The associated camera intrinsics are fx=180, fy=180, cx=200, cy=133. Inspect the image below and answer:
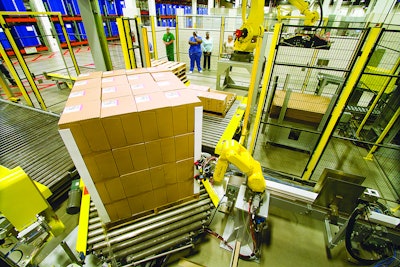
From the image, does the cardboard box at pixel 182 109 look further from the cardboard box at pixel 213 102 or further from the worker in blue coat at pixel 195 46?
the worker in blue coat at pixel 195 46

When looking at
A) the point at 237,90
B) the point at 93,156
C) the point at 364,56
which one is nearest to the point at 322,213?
the point at 364,56

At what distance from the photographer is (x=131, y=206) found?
2.31 m

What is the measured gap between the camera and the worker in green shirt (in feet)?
27.0

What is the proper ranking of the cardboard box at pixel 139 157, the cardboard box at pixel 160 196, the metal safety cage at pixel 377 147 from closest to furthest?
the cardboard box at pixel 139 157 < the cardboard box at pixel 160 196 < the metal safety cage at pixel 377 147

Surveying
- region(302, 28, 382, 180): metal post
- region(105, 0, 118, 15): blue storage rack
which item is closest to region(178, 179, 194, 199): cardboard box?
region(302, 28, 382, 180): metal post

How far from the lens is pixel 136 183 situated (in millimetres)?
2143

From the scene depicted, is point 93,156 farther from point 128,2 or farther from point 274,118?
point 128,2

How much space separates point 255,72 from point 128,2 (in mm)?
6189

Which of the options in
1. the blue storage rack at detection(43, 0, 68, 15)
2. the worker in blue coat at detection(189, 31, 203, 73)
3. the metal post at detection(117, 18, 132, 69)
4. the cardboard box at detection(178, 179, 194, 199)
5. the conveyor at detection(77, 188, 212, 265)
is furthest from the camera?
the blue storage rack at detection(43, 0, 68, 15)

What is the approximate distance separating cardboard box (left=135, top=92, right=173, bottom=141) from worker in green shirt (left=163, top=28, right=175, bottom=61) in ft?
24.4

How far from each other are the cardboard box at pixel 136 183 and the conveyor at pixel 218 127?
1682mm

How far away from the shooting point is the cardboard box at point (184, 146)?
82.8 inches

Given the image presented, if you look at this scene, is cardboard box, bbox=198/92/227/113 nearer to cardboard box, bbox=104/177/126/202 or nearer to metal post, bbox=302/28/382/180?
metal post, bbox=302/28/382/180

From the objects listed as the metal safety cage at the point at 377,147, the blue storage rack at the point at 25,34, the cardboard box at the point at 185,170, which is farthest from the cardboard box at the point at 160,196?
the blue storage rack at the point at 25,34
